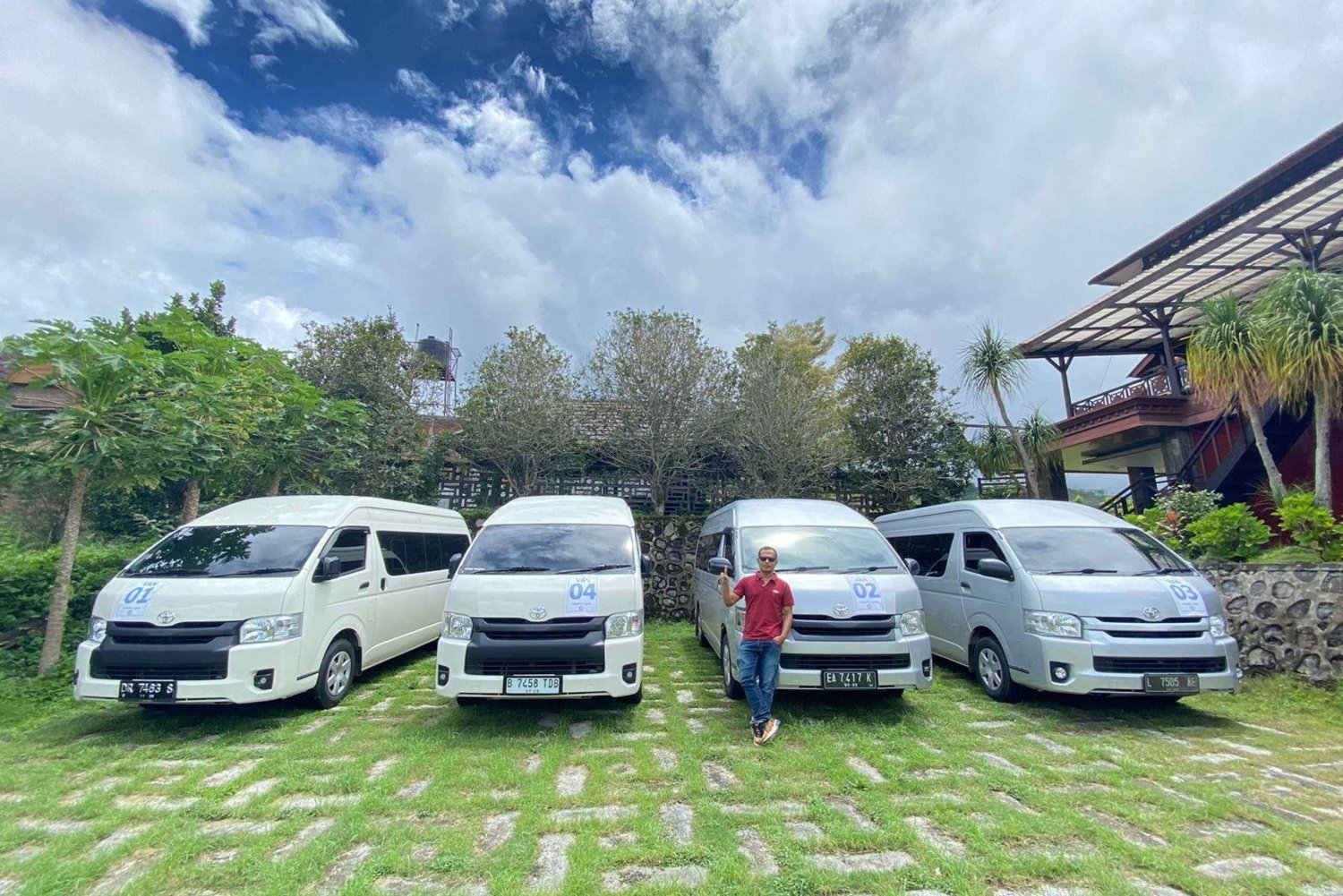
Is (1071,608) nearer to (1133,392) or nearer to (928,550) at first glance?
(928,550)

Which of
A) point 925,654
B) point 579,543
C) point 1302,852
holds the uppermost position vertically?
point 579,543

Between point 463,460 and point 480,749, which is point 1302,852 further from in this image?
point 463,460

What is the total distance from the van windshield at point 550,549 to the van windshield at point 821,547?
4.46 ft

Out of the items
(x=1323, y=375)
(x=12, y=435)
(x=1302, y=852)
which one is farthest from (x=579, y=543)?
(x=1323, y=375)

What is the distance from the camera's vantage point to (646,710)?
5.64 m

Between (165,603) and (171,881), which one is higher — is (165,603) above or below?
above

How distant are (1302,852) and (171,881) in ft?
19.2

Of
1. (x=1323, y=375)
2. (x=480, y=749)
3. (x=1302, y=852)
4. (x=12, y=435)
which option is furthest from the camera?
(x=1323, y=375)

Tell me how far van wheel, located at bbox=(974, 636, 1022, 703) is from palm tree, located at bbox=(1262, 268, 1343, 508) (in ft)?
16.9

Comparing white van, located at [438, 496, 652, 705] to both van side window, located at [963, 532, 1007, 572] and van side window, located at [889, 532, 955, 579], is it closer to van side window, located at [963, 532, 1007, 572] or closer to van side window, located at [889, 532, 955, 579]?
van side window, located at [963, 532, 1007, 572]

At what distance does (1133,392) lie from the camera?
1432 cm

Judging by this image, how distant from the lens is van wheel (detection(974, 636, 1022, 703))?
230 inches

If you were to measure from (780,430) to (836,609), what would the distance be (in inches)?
266

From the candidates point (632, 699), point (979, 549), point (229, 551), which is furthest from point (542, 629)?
point (979, 549)
